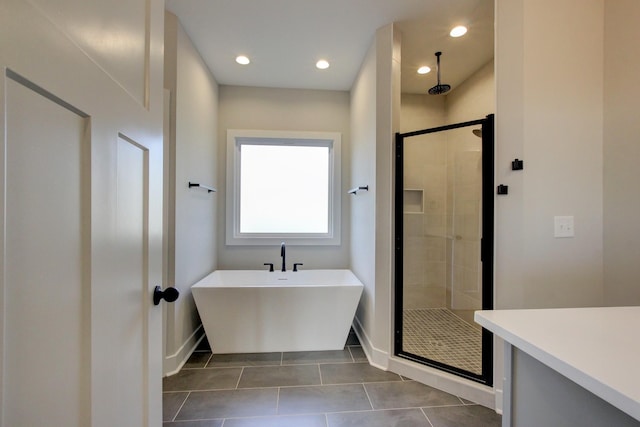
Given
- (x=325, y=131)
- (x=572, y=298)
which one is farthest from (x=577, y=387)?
(x=325, y=131)

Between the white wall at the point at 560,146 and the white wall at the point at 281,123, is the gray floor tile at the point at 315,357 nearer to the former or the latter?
the white wall at the point at 281,123

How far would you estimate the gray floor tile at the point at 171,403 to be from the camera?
169 cm

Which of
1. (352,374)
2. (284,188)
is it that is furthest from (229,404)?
(284,188)

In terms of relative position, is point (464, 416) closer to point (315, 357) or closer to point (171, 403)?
point (315, 357)

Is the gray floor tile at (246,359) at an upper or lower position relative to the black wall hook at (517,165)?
lower

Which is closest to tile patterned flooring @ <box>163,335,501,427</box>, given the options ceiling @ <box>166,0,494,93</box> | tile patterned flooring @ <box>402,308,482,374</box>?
tile patterned flooring @ <box>402,308,482,374</box>

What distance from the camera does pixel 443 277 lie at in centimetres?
296

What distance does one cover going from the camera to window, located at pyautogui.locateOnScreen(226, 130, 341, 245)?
3.22 metres

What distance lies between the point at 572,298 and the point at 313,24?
2.61 m

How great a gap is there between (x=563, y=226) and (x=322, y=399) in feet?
6.12

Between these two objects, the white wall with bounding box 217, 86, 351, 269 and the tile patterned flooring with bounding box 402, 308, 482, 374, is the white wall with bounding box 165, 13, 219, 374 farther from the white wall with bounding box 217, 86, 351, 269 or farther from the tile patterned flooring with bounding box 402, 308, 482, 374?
the tile patterned flooring with bounding box 402, 308, 482, 374

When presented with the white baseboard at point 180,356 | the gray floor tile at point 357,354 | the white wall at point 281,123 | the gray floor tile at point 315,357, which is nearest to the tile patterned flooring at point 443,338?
the gray floor tile at point 357,354

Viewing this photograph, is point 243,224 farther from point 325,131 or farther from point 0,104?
point 0,104

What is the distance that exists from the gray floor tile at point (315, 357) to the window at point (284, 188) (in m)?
1.21
